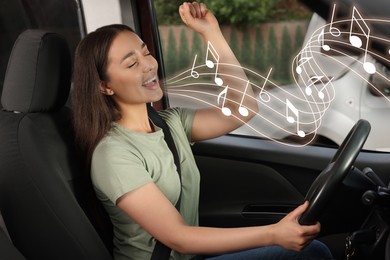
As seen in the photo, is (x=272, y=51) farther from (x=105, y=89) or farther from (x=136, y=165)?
(x=136, y=165)

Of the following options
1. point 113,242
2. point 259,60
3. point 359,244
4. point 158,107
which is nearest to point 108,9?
point 158,107

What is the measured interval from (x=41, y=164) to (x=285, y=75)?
4.34ft

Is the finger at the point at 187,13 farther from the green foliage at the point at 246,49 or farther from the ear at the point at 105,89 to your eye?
the green foliage at the point at 246,49

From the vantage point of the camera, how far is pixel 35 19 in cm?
280

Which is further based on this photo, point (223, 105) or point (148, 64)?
point (223, 105)

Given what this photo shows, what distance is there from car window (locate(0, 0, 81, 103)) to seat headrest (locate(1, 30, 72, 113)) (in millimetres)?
894

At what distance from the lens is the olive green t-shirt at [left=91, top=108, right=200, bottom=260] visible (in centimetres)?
169

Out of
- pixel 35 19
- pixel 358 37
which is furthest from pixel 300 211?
pixel 35 19

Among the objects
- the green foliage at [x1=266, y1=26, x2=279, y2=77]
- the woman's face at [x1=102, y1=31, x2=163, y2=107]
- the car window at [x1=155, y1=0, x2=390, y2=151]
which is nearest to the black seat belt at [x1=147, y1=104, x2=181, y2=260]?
the woman's face at [x1=102, y1=31, x2=163, y2=107]

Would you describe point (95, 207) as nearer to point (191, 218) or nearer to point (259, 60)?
point (191, 218)

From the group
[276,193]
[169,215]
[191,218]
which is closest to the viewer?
[169,215]

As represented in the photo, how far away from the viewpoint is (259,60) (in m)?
2.81

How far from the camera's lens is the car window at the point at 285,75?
2.56 m

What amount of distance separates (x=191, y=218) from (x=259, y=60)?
3.57 feet
